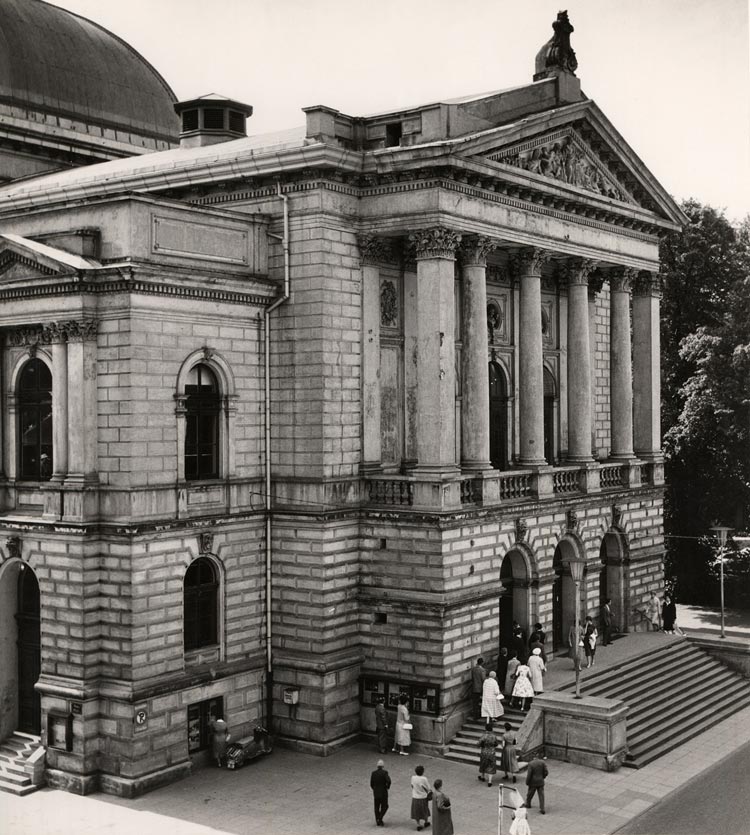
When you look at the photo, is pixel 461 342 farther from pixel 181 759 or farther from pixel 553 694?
pixel 181 759

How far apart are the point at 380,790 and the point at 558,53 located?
2626 centimetres

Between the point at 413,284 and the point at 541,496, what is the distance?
851cm

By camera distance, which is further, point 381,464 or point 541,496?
point 541,496

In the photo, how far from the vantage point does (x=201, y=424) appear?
110ft

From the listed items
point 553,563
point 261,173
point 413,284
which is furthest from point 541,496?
point 261,173

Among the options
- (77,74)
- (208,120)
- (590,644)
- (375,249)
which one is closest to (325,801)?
(590,644)

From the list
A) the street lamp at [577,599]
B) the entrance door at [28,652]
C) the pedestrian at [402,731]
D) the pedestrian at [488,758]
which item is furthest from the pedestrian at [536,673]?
the entrance door at [28,652]

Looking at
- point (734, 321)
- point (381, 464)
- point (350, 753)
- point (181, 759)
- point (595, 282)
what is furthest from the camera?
point (734, 321)

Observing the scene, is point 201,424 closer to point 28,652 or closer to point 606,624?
point 28,652

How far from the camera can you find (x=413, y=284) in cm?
3747

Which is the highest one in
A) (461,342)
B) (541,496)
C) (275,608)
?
(461,342)

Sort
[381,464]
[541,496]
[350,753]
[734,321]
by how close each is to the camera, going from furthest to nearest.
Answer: [734,321] → [541,496] → [381,464] → [350,753]

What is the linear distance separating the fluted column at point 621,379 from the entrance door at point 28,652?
23.4 m

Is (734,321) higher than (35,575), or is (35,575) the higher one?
(734,321)
